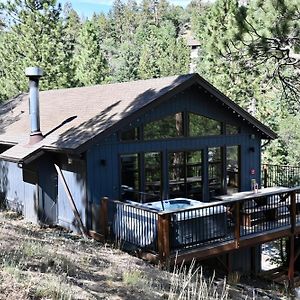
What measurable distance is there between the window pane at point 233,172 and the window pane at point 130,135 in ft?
10.6

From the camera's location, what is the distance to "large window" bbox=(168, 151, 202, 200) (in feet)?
38.5

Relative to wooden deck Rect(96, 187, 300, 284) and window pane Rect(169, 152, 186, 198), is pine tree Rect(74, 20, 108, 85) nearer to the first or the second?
window pane Rect(169, 152, 186, 198)

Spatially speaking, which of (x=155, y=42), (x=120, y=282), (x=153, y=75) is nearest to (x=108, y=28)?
(x=155, y=42)

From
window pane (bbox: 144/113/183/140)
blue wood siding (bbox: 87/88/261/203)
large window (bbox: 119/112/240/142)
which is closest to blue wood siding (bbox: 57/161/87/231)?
blue wood siding (bbox: 87/88/261/203)

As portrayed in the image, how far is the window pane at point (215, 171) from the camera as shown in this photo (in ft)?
40.8

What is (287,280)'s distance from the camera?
11.7m

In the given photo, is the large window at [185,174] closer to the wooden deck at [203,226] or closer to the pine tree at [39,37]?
the wooden deck at [203,226]

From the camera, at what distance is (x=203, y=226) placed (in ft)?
30.7

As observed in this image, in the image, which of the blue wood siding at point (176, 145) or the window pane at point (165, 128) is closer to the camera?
the blue wood siding at point (176, 145)

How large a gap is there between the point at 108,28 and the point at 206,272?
81.0 metres

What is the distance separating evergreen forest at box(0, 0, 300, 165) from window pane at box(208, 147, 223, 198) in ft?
8.85

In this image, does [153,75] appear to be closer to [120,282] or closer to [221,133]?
[221,133]

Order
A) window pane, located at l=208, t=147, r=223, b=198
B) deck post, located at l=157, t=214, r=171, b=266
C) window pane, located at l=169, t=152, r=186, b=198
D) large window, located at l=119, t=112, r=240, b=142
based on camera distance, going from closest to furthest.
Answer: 1. deck post, located at l=157, t=214, r=171, b=266
2. large window, located at l=119, t=112, r=240, b=142
3. window pane, located at l=169, t=152, r=186, b=198
4. window pane, located at l=208, t=147, r=223, b=198

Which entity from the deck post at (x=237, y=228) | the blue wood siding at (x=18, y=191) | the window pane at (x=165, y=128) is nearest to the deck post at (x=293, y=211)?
the deck post at (x=237, y=228)
